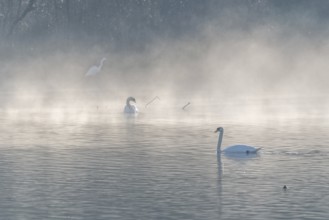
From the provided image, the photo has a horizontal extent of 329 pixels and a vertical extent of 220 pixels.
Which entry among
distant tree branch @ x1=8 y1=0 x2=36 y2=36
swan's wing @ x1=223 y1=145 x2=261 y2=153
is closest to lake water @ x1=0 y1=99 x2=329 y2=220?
swan's wing @ x1=223 y1=145 x2=261 y2=153

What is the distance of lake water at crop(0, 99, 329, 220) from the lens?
23000mm

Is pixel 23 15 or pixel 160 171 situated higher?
pixel 23 15

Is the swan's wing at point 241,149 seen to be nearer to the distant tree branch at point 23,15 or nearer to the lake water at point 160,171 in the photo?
the lake water at point 160,171

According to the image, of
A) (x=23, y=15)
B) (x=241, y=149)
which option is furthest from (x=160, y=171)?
(x=23, y=15)

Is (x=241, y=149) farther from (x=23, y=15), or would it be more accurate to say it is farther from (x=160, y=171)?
(x=23, y=15)

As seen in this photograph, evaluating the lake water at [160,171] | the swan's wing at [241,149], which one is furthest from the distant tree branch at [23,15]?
the swan's wing at [241,149]

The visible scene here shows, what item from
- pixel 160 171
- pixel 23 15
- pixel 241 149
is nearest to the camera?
pixel 160 171

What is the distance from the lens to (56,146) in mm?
35625

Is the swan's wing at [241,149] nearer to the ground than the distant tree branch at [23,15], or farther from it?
nearer to the ground

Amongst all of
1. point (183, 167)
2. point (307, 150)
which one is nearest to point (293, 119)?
point (307, 150)

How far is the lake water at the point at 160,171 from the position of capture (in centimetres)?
2300

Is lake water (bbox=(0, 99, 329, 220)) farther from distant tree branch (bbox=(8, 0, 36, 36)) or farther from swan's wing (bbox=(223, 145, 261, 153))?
distant tree branch (bbox=(8, 0, 36, 36))

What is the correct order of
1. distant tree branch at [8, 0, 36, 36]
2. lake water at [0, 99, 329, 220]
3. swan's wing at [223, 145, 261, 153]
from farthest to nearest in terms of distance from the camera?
distant tree branch at [8, 0, 36, 36]
swan's wing at [223, 145, 261, 153]
lake water at [0, 99, 329, 220]

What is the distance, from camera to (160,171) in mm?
28703
